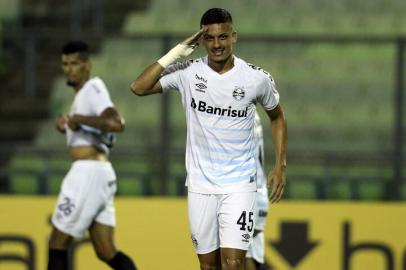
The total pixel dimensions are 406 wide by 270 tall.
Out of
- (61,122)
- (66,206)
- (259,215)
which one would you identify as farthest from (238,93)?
(66,206)

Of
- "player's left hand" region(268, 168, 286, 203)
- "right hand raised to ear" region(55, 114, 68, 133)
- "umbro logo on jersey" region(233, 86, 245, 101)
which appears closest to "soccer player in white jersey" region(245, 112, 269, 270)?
"player's left hand" region(268, 168, 286, 203)

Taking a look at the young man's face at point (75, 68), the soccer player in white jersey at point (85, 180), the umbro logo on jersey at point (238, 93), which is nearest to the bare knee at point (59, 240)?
the soccer player in white jersey at point (85, 180)

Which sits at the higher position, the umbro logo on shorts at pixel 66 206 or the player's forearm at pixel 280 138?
the player's forearm at pixel 280 138

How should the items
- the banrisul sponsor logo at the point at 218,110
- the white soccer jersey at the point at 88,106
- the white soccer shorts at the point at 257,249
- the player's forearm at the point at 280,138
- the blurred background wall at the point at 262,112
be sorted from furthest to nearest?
the blurred background wall at the point at 262,112, the white soccer jersey at the point at 88,106, the white soccer shorts at the point at 257,249, the player's forearm at the point at 280,138, the banrisul sponsor logo at the point at 218,110

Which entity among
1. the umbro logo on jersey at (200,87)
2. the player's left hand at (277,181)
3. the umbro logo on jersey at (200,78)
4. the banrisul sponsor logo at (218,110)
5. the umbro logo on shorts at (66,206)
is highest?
the umbro logo on jersey at (200,78)

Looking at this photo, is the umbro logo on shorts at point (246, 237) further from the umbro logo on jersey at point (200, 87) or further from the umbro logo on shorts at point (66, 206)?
the umbro logo on shorts at point (66, 206)

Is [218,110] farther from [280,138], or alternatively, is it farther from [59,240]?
[59,240]

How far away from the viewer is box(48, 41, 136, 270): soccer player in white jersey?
7.73m

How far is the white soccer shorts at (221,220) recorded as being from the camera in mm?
6090

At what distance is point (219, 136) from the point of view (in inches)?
239

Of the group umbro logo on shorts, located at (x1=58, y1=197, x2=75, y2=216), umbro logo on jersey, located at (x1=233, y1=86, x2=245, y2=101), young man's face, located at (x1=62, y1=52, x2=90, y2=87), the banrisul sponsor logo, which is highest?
young man's face, located at (x1=62, y1=52, x2=90, y2=87)

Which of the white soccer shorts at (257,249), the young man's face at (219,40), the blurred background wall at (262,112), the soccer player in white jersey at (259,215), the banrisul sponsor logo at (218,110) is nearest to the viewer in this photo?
the young man's face at (219,40)

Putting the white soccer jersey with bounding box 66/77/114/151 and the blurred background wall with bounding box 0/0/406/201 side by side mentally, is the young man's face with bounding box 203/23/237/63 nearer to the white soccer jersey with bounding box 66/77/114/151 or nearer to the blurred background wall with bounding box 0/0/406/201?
the white soccer jersey with bounding box 66/77/114/151

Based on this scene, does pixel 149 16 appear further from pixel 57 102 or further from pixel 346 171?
pixel 346 171
